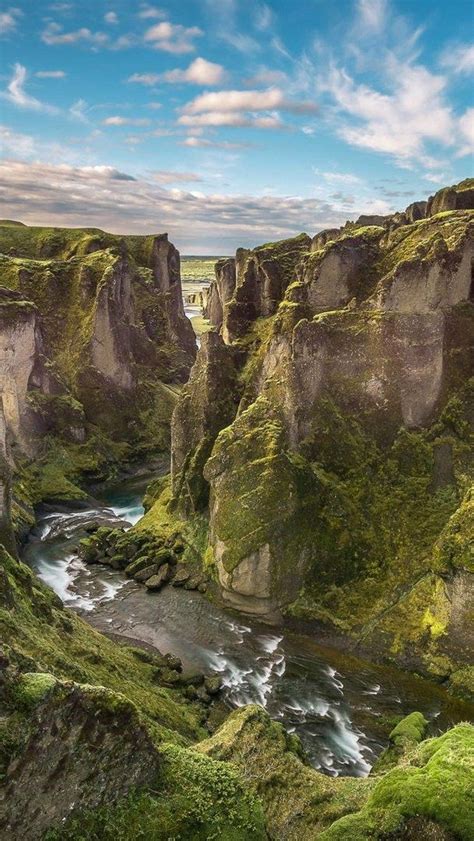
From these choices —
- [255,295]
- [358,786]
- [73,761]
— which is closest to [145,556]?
[255,295]

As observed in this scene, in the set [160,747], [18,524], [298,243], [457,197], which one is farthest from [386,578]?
[298,243]

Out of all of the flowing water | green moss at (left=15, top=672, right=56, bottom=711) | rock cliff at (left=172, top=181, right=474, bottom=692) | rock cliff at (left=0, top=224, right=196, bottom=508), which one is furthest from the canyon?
the flowing water

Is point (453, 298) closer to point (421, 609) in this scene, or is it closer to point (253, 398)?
point (253, 398)

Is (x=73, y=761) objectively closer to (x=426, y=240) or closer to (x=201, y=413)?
(x=201, y=413)

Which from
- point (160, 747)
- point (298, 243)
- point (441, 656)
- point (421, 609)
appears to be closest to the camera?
point (160, 747)

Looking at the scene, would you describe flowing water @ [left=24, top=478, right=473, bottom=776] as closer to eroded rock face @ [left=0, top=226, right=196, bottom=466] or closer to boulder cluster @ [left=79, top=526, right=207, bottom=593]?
boulder cluster @ [left=79, top=526, right=207, bottom=593]
